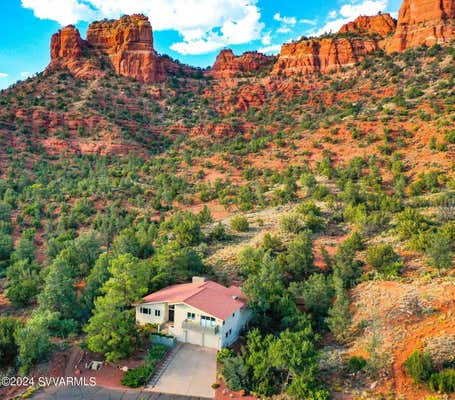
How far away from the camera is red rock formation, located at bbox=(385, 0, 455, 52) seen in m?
69.4

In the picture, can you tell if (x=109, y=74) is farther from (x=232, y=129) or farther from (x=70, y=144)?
(x=232, y=129)

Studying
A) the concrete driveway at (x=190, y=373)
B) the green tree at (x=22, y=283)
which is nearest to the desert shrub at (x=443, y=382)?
the concrete driveway at (x=190, y=373)

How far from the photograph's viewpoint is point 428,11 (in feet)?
236

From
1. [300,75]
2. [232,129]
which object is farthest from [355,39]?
[232,129]

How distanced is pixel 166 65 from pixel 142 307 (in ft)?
279

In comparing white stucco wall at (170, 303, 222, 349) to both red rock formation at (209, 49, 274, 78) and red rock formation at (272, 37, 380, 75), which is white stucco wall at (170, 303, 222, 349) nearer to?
red rock formation at (272, 37, 380, 75)

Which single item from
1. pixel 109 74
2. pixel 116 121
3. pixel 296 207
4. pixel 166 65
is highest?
pixel 166 65

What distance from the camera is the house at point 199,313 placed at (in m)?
21.1

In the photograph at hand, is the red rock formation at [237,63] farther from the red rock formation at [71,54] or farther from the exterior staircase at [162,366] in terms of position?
the exterior staircase at [162,366]

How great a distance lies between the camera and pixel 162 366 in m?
19.4

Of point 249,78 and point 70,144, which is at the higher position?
point 249,78

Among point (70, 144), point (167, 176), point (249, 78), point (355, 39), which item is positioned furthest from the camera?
point (249, 78)

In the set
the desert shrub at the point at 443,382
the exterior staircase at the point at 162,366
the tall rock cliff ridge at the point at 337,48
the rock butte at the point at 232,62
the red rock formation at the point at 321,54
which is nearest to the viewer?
the desert shrub at the point at 443,382

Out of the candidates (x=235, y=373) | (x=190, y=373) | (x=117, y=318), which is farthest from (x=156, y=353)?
(x=235, y=373)
